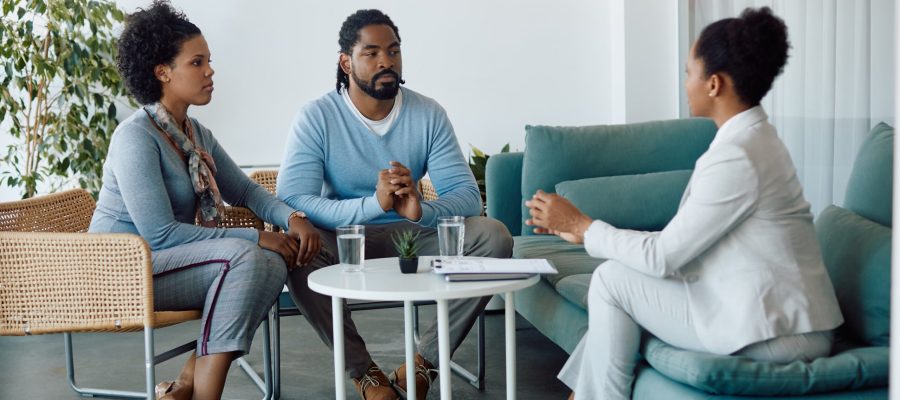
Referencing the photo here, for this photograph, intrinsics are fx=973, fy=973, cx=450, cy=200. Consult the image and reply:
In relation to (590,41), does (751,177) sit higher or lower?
lower

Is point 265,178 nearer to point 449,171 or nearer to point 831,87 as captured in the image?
point 449,171

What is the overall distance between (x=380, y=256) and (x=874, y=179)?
1.41 m

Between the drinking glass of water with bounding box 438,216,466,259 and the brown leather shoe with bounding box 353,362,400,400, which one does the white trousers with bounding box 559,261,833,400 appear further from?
the brown leather shoe with bounding box 353,362,400,400

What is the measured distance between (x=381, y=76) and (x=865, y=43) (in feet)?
5.13

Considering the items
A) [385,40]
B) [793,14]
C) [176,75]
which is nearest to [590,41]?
[793,14]

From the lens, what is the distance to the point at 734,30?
6.33 ft

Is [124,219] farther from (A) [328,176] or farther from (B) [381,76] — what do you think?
(B) [381,76]

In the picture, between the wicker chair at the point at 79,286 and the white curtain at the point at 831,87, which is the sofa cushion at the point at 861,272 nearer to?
the white curtain at the point at 831,87

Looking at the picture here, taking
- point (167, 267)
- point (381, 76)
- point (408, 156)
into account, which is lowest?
point (167, 267)

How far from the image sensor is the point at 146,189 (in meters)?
2.53

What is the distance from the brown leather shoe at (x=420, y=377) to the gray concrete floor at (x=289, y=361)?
5.5 inches

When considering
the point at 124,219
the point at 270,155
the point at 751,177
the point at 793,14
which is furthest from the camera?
the point at 270,155

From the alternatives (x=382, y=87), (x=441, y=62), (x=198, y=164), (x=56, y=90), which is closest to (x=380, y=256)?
(x=382, y=87)

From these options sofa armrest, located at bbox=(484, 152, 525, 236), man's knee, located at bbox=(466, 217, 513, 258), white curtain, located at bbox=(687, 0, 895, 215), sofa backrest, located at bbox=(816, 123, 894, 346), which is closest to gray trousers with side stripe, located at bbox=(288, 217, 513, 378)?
man's knee, located at bbox=(466, 217, 513, 258)
